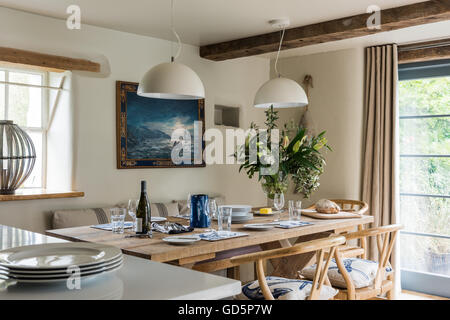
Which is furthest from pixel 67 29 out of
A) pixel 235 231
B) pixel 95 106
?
pixel 235 231

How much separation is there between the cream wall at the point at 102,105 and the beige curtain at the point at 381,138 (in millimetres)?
1442

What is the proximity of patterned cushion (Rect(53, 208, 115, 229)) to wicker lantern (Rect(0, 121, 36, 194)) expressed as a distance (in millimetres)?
371

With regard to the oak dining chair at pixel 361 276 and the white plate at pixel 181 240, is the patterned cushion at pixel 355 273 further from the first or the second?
the white plate at pixel 181 240

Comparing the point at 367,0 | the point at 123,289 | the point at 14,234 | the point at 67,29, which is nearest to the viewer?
the point at 123,289

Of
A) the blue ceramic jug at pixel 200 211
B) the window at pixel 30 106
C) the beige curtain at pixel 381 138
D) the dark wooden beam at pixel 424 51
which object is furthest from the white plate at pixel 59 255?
the dark wooden beam at pixel 424 51

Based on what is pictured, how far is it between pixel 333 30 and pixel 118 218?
2273 mm

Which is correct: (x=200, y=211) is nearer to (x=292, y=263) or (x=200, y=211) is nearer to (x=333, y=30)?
(x=292, y=263)

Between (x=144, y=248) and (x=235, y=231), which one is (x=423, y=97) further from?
(x=144, y=248)

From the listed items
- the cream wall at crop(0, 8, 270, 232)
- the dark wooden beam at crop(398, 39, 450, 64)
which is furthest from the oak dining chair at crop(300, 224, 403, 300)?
the dark wooden beam at crop(398, 39, 450, 64)

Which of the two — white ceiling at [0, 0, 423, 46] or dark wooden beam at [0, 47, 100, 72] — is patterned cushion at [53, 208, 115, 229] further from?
white ceiling at [0, 0, 423, 46]

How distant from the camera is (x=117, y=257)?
1245 millimetres

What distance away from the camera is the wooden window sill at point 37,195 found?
139 inches

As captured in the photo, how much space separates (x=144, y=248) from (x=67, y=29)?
7.46 feet
